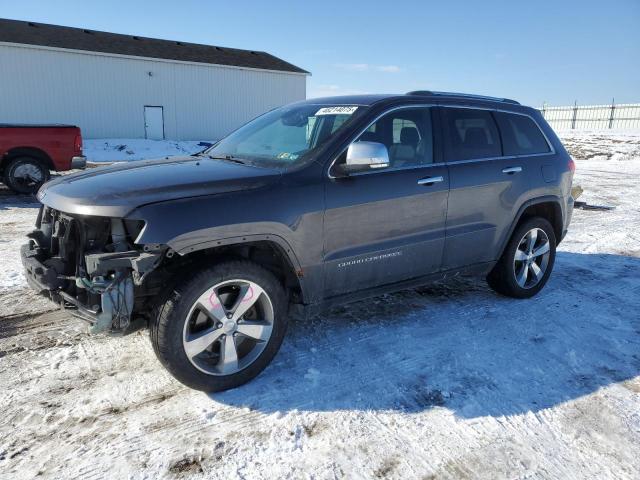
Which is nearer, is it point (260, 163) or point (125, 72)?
point (260, 163)

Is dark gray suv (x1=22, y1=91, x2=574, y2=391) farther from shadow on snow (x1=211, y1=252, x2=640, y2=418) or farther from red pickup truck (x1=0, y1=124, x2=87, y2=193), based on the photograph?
red pickup truck (x1=0, y1=124, x2=87, y2=193)

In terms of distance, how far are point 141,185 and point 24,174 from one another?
28.5 feet

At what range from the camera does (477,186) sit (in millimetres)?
4180

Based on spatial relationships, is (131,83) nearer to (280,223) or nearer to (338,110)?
(338,110)

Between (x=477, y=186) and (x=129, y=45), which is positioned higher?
(x=129, y=45)

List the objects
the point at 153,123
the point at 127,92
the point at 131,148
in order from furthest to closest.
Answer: the point at 153,123
the point at 127,92
the point at 131,148

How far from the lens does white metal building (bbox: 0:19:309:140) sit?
22.3 meters

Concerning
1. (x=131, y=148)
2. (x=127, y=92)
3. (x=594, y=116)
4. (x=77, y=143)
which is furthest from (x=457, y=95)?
(x=594, y=116)

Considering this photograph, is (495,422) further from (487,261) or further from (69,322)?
(69,322)

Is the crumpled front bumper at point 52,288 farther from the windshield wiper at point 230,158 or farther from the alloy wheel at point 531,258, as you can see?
the alloy wheel at point 531,258

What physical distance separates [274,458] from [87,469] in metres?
0.92

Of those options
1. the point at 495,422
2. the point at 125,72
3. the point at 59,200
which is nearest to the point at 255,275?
the point at 59,200

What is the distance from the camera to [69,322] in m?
4.06

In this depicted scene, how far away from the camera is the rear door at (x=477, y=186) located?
4.08m
